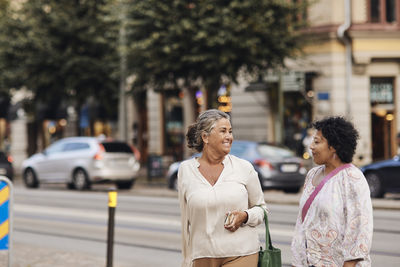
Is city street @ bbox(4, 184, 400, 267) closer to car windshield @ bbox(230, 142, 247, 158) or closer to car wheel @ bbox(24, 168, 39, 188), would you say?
car windshield @ bbox(230, 142, 247, 158)

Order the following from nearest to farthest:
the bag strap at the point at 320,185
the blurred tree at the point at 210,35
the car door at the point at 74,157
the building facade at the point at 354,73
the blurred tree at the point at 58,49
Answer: the bag strap at the point at 320,185 → the blurred tree at the point at 210,35 → the car door at the point at 74,157 → the building facade at the point at 354,73 → the blurred tree at the point at 58,49

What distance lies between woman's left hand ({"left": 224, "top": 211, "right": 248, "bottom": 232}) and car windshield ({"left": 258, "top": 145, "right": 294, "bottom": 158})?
1533 centimetres

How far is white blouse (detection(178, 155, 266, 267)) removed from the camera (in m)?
4.44

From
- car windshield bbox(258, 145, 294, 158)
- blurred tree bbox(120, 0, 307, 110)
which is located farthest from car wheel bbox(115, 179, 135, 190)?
car windshield bbox(258, 145, 294, 158)

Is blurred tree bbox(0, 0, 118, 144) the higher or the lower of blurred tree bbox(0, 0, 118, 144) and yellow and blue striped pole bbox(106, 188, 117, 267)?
the higher

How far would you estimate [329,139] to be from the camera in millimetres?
4332

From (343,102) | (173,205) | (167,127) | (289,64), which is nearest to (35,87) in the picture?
(167,127)

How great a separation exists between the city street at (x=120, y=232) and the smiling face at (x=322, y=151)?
16.3 feet

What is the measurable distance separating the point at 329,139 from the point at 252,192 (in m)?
0.59

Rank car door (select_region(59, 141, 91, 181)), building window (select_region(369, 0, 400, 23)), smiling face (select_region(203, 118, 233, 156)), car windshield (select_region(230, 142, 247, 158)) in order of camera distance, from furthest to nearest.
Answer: building window (select_region(369, 0, 400, 23))
car door (select_region(59, 141, 91, 181))
car windshield (select_region(230, 142, 247, 158))
smiling face (select_region(203, 118, 233, 156))

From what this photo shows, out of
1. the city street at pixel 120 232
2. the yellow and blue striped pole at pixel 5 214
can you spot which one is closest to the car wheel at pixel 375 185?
the city street at pixel 120 232

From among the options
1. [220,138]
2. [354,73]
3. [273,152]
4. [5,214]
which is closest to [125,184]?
[273,152]

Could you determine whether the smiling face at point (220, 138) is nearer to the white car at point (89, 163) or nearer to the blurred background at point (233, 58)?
the blurred background at point (233, 58)

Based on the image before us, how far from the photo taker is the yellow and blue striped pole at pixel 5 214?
7352 mm
